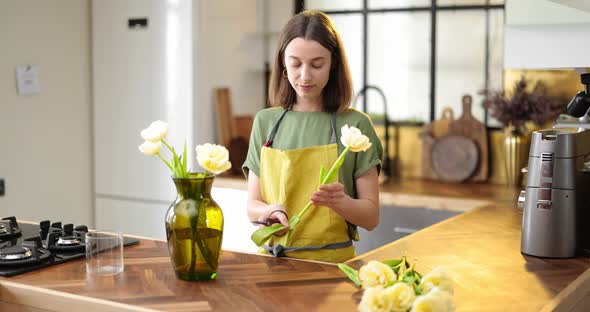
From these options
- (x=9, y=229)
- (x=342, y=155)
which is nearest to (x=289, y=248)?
(x=342, y=155)

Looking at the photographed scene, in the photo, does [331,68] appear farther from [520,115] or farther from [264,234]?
[520,115]

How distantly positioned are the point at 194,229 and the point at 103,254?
24 centimetres

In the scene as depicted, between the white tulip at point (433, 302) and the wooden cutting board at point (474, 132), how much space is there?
2.63 metres

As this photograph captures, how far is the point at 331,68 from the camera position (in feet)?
7.32

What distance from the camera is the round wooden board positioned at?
3943mm

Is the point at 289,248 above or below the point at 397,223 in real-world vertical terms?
above

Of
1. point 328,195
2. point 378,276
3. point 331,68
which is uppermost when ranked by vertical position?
point 331,68

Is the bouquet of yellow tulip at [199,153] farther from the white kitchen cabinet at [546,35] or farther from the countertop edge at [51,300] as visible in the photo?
the white kitchen cabinet at [546,35]

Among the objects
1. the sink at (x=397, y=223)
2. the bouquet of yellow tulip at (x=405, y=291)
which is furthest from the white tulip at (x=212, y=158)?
the sink at (x=397, y=223)

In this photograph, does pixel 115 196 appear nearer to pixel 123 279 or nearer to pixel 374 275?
pixel 123 279

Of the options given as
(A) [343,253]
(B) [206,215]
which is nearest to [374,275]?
(B) [206,215]

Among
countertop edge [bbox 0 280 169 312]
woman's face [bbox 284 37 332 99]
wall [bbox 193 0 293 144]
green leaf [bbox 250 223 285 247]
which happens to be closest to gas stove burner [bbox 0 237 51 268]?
countertop edge [bbox 0 280 169 312]

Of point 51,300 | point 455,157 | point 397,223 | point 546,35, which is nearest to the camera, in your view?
point 51,300

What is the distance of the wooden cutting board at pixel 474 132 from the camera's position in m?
3.94
